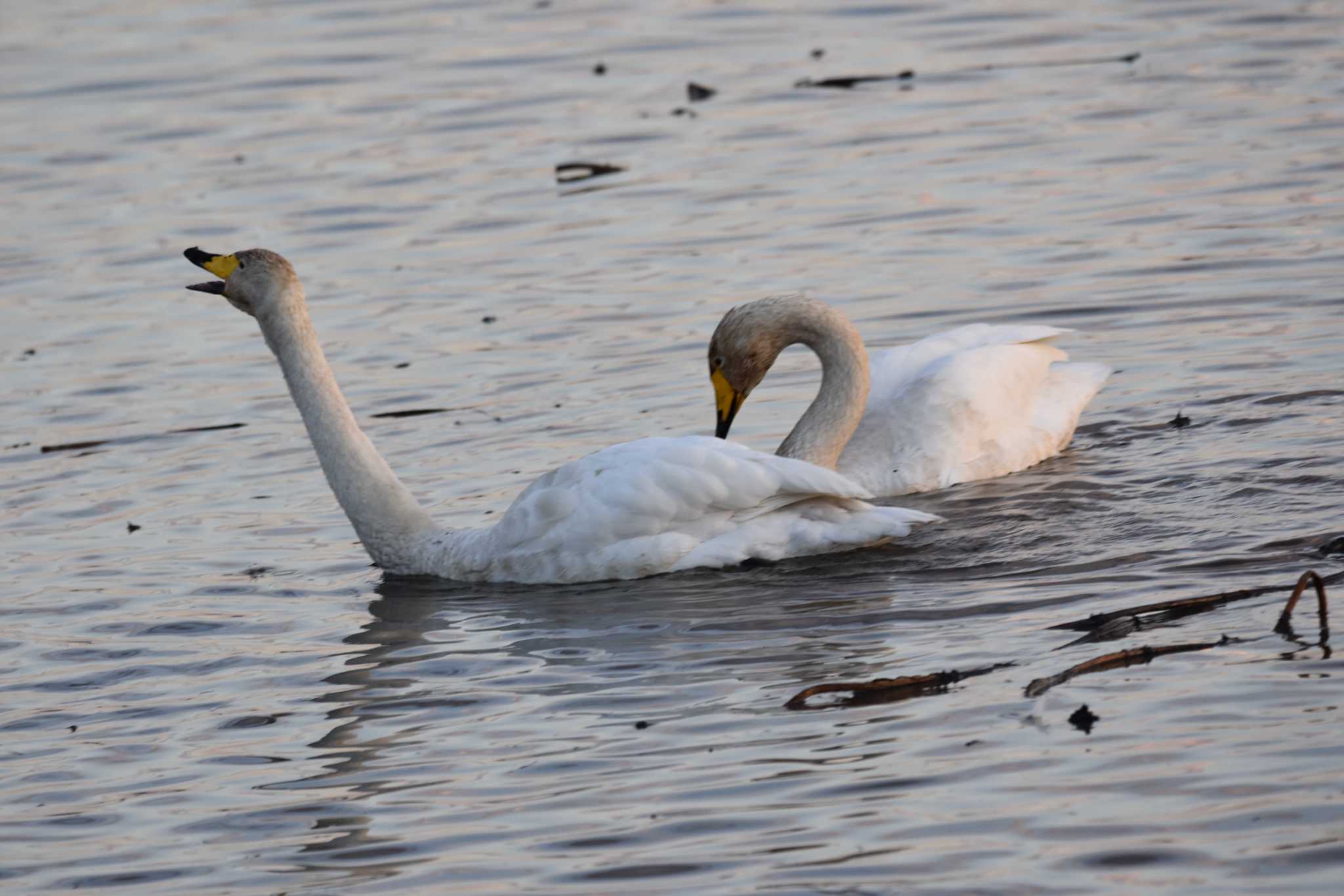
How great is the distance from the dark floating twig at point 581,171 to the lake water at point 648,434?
0.14m

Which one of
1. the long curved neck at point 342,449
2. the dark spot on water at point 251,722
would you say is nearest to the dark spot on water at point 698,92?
the long curved neck at point 342,449

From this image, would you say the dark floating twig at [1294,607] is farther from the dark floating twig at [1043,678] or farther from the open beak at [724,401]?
the open beak at [724,401]

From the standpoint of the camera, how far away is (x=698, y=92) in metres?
18.4

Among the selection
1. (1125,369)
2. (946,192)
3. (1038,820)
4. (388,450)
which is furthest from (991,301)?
(1038,820)

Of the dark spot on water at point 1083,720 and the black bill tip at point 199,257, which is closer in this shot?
the dark spot on water at point 1083,720

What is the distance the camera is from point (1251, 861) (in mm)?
5270

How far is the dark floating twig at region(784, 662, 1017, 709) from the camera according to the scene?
6656 mm

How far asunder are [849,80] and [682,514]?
1024cm

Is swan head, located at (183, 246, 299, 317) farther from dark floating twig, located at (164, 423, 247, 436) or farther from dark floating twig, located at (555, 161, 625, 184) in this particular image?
dark floating twig, located at (555, 161, 625, 184)

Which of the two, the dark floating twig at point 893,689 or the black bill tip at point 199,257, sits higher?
the black bill tip at point 199,257

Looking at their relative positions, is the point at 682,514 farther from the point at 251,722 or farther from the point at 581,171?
the point at 581,171

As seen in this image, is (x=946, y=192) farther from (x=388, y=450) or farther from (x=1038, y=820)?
(x=1038, y=820)

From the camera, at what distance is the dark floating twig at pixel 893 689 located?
666 centimetres

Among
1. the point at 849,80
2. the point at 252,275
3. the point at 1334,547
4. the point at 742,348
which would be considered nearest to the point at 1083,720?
the point at 1334,547
